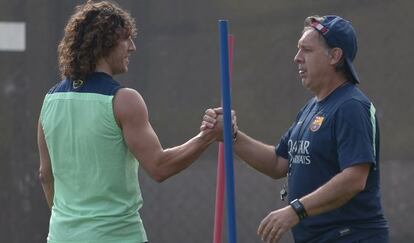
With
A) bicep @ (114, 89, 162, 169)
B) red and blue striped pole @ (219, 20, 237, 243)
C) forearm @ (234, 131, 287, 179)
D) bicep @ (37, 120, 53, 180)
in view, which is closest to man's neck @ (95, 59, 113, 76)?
bicep @ (114, 89, 162, 169)

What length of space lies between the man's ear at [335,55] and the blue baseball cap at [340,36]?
1 cm

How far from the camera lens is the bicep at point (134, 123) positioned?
14.7 ft

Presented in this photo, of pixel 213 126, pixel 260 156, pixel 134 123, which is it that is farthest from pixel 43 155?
pixel 260 156

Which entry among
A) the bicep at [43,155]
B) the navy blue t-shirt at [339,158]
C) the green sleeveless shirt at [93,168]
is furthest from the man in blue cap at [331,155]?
the bicep at [43,155]

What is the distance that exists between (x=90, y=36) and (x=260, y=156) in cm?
101

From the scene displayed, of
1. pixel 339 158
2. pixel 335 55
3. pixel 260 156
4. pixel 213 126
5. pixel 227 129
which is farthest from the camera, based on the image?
pixel 260 156

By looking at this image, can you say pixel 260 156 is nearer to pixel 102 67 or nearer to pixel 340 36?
pixel 340 36

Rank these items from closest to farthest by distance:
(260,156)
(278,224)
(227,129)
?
(278,224), (227,129), (260,156)

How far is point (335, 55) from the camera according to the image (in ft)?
15.3

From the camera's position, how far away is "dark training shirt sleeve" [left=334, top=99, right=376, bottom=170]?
437cm

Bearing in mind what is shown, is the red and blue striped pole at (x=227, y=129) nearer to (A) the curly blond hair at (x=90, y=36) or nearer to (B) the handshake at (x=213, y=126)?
(B) the handshake at (x=213, y=126)

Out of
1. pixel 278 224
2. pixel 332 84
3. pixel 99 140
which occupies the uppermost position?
pixel 332 84

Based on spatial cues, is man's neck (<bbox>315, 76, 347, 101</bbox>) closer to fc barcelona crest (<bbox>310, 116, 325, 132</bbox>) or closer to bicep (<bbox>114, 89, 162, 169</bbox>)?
fc barcelona crest (<bbox>310, 116, 325, 132</bbox>)

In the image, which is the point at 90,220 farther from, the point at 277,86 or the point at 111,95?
the point at 277,86
